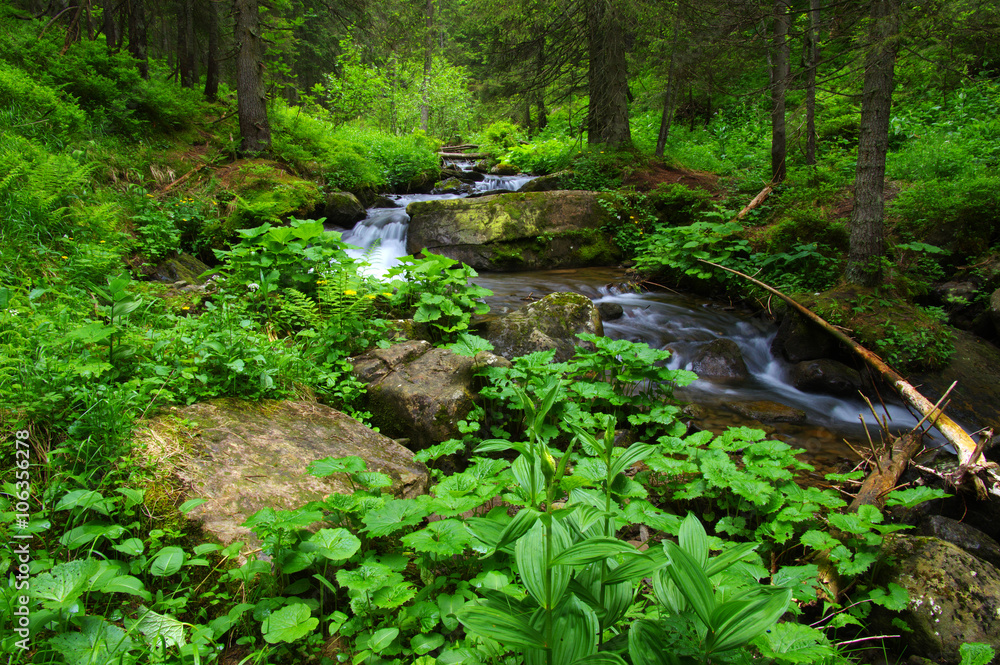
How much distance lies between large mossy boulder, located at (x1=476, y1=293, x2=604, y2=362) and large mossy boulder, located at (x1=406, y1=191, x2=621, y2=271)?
4.12m

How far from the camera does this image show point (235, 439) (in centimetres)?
273

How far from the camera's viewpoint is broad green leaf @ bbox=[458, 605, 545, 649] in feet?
3.70

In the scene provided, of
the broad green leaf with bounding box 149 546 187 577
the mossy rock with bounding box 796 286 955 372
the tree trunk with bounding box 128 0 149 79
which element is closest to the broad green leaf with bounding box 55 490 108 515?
the broad green leaf with bounding box 149 546 187 577

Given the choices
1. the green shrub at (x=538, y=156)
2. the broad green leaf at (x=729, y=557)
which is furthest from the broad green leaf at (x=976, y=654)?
the green shrub at (x=538, y=156)

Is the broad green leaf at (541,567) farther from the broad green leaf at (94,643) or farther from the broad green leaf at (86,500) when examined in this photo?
the broad green leaf at (86,500)

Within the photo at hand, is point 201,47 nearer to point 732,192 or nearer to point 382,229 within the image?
point 382,229

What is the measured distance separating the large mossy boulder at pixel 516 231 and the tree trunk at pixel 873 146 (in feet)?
15.4

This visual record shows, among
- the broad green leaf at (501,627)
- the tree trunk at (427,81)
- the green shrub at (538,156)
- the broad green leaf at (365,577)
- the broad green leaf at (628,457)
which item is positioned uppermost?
the tree trunk at (427,81)

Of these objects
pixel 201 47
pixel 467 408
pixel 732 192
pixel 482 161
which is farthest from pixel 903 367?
pixel 201 47

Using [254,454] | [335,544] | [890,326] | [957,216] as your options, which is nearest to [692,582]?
[335,544]

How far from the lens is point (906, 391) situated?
470 centimetres

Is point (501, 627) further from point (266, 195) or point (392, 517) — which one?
point (266, 195)

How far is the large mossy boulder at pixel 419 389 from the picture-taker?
153 inches

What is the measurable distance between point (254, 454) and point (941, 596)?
144 inches
